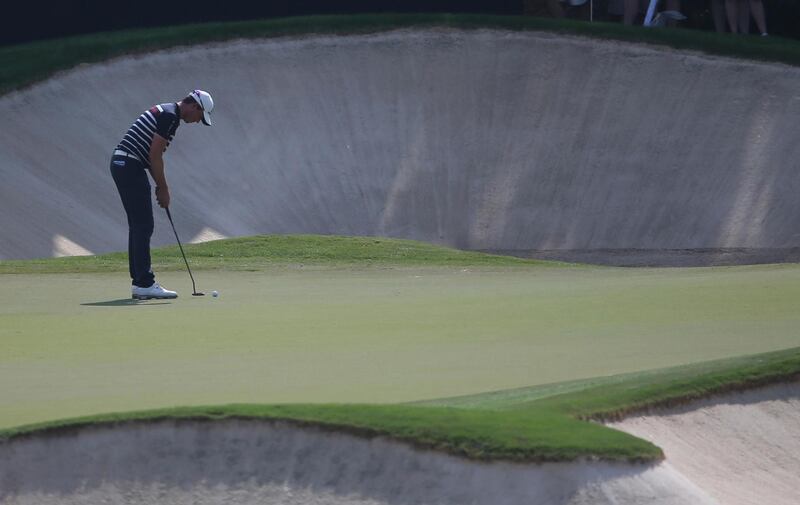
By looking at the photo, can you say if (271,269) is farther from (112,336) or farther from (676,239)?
(676,239)

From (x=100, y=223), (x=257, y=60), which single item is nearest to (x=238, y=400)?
(x=100, y=223)

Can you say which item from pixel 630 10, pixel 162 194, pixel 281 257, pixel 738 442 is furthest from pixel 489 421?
pixel 630 10

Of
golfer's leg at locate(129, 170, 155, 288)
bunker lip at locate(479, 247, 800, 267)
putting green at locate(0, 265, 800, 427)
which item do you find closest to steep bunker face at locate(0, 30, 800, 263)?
bunker lip at locate(479, 247, 800, 267)

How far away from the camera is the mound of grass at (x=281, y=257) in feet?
65.1

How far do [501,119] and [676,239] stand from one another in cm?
487

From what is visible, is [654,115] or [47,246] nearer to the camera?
[47,246]

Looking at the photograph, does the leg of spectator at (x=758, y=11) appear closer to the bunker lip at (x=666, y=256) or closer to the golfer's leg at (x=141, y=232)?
the bunker lip at (x=666, y=256)

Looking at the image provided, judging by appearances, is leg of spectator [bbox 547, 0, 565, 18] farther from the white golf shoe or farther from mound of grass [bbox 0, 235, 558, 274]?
the white golf shoe

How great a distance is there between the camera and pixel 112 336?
1042cm

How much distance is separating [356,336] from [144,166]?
4411 millimetres

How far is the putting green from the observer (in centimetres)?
781

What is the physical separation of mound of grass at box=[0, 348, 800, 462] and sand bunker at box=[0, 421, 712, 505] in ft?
0.16

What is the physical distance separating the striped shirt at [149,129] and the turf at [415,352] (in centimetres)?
150

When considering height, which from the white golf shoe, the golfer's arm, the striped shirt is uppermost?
the striped shirt
